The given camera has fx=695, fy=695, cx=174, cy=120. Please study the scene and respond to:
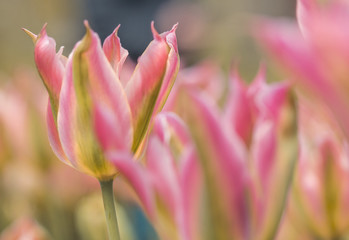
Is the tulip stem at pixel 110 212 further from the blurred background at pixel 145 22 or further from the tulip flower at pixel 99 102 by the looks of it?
the blurred background at pixel 145 22

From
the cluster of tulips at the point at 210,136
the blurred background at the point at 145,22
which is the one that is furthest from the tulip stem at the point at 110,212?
the blurred background at the point at 145,22

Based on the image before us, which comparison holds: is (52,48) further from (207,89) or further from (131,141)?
(207,89)

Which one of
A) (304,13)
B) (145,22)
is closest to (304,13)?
(304,13)

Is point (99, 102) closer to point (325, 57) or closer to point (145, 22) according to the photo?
point (325, 57)

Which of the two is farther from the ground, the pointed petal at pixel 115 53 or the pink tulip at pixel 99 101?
the pointed petal at pixel 115 53

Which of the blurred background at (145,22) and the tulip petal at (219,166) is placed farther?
the blurred background at (145,22)

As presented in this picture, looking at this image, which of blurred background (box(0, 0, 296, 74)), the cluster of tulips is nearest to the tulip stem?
the cluster of tulips

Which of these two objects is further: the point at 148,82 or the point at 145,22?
the point at 145,22

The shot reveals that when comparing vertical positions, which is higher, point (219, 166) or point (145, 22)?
point (145, 22)
